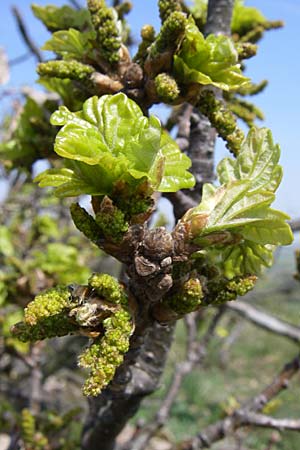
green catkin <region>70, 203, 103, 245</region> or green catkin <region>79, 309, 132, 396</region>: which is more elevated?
green catkin <region>70, 203, 103, 245</region>

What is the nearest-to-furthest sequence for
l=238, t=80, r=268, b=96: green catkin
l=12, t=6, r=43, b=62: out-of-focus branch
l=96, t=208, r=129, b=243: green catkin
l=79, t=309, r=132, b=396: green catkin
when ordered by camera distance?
1. l=79, t=309, r=132, b=396: green catkin
2. l=96, t=208, r=129, b=243: green catkin
3. l=238, t=80, r=268, b=96: green catkin
4. l=12, t=6, r=43, b=62: out-of-focus branch

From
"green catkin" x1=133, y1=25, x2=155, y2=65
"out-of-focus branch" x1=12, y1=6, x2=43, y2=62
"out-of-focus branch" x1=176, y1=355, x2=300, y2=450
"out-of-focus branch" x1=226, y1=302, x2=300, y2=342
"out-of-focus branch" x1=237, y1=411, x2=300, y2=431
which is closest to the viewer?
"green catkin" x1=133, y1=25, x2=155, y2=65

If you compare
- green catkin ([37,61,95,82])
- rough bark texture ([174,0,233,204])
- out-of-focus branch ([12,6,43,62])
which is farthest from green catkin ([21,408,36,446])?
out-of-focus branch ([12,6,43,62])

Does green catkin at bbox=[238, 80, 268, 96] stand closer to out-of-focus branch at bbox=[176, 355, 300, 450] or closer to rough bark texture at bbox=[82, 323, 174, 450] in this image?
rough bark texture at bbox=[82, 323, 174, 450]

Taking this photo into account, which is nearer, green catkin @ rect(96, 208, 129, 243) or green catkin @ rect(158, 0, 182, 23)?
green catkin @ rect(96, 208, 129, 243)

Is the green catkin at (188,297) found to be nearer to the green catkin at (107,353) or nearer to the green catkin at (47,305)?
→ the green catkin at (107,353)

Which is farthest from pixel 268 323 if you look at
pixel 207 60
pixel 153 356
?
pixel 207 60

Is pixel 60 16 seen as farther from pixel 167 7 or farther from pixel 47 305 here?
pixel 47 305

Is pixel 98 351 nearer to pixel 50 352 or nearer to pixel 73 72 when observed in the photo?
pixel 73 72
